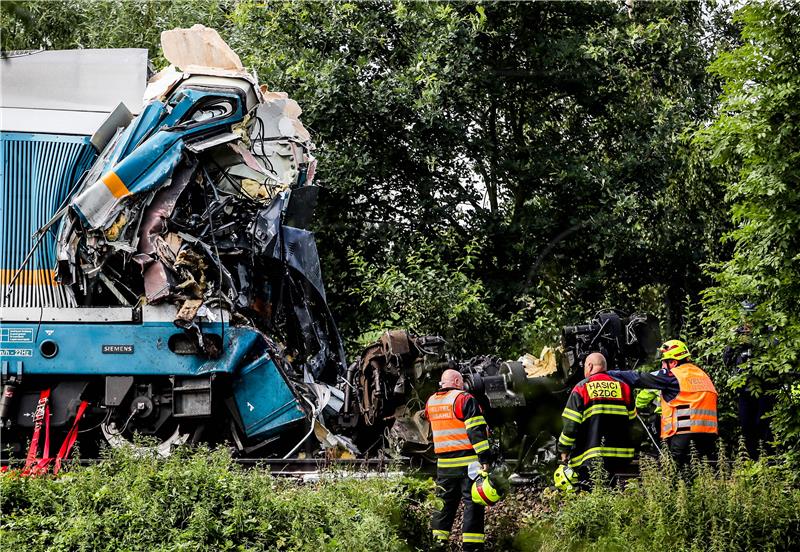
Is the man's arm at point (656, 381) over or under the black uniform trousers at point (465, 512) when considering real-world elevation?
over

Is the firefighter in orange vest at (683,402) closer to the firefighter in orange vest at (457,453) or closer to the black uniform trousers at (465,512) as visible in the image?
the firefighter in orange vest at (457,453)

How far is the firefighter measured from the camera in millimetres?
8703

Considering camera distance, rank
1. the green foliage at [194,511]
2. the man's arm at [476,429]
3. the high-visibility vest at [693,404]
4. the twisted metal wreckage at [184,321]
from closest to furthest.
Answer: the green foliage at [194,511] < the man's arm at [476,429] < the high-visibility vest at [693,404] < the twisted metal wreckage at [184,321]

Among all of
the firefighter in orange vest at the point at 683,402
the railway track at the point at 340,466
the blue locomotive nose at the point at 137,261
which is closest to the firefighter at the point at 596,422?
the firefighter in orange vest at the point at 683,402

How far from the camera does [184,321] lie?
32.9 ft

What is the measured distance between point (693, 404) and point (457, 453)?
6.70 feet

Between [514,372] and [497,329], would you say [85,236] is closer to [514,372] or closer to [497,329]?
[514,372]

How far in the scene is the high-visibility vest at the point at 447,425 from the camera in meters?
8.50

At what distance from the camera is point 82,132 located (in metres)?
10.6

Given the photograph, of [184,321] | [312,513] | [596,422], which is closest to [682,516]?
[596,422]

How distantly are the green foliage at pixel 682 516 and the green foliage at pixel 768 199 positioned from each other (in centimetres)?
183

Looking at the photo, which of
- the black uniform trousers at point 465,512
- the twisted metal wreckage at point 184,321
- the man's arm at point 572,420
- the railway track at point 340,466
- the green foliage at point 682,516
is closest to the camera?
the green foliage at point 682,516

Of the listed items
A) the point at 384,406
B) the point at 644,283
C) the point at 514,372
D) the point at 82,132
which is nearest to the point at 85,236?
the point at 82,132

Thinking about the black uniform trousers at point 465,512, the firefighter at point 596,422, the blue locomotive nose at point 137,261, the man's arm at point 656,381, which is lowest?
the black uniform trousers at point 465,512
